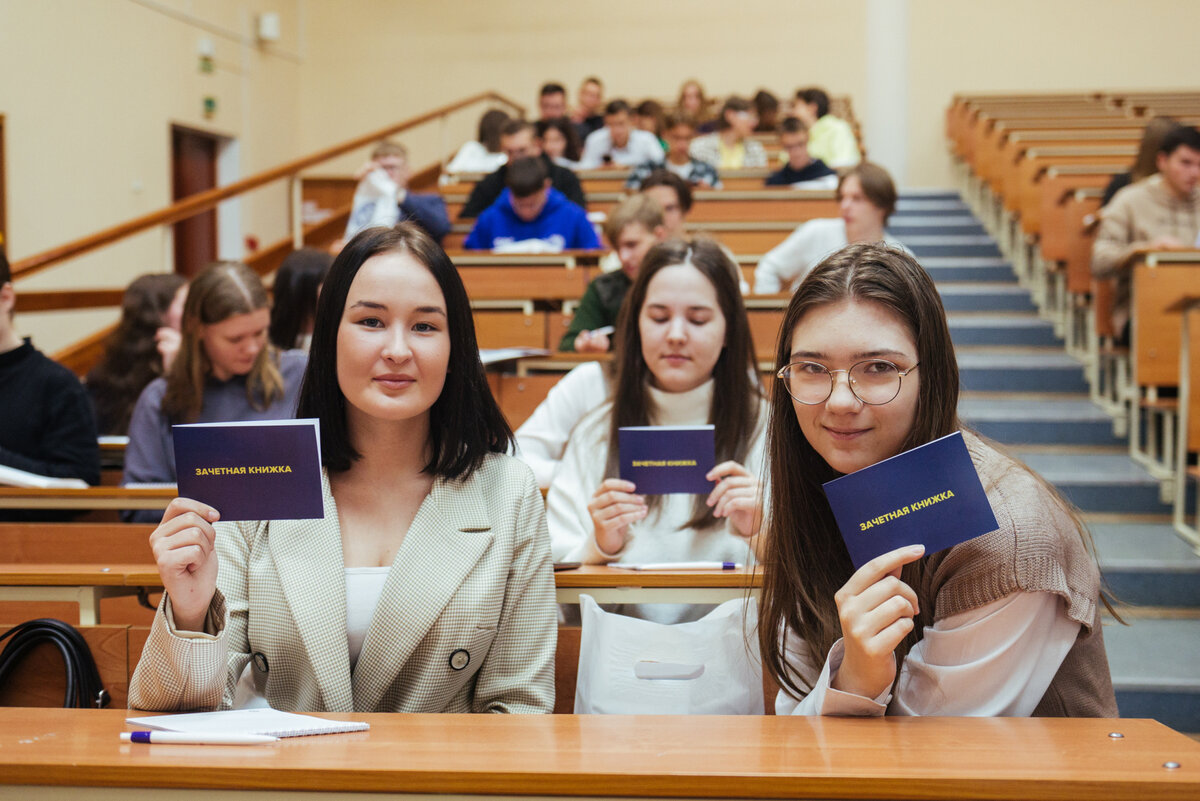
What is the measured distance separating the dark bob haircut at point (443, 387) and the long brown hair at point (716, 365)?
59cm

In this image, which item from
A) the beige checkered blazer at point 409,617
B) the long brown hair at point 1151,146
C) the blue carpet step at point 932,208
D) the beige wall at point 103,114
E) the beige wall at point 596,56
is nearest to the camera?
the beige checkered blazer at point 409,617

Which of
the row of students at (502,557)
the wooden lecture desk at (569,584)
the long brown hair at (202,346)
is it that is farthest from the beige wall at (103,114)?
the row of students at (502,557)

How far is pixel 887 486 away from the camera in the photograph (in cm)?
107

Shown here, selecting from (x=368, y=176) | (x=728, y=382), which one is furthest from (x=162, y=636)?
(x=368, y=176)

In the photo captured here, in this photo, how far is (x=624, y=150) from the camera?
8172 millimetres

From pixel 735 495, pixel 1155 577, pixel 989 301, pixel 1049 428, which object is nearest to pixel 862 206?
pixel 1049 428

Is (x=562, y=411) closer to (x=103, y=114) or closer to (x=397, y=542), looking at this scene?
(x=397, y=542)

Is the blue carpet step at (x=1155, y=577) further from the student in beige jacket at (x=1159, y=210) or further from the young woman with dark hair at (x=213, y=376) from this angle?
the young woman with dark hair at (x=213, y=376)

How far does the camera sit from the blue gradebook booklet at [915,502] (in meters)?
1.05

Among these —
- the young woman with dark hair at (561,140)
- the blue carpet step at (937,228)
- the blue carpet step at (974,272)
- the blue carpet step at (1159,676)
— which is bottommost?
the blue carpet step at (1159,676)

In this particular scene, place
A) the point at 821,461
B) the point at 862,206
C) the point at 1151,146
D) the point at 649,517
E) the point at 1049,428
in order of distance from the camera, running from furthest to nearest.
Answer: the point at 1151,146 < the point at 1049,428 < the point at 862,206 < the point at 649,517 < the point at 821,461

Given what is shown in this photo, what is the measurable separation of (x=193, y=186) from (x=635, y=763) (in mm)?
8892

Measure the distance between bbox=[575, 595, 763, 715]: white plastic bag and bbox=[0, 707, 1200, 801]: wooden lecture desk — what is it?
1.28ft

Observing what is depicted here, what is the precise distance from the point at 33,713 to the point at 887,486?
91 cm
